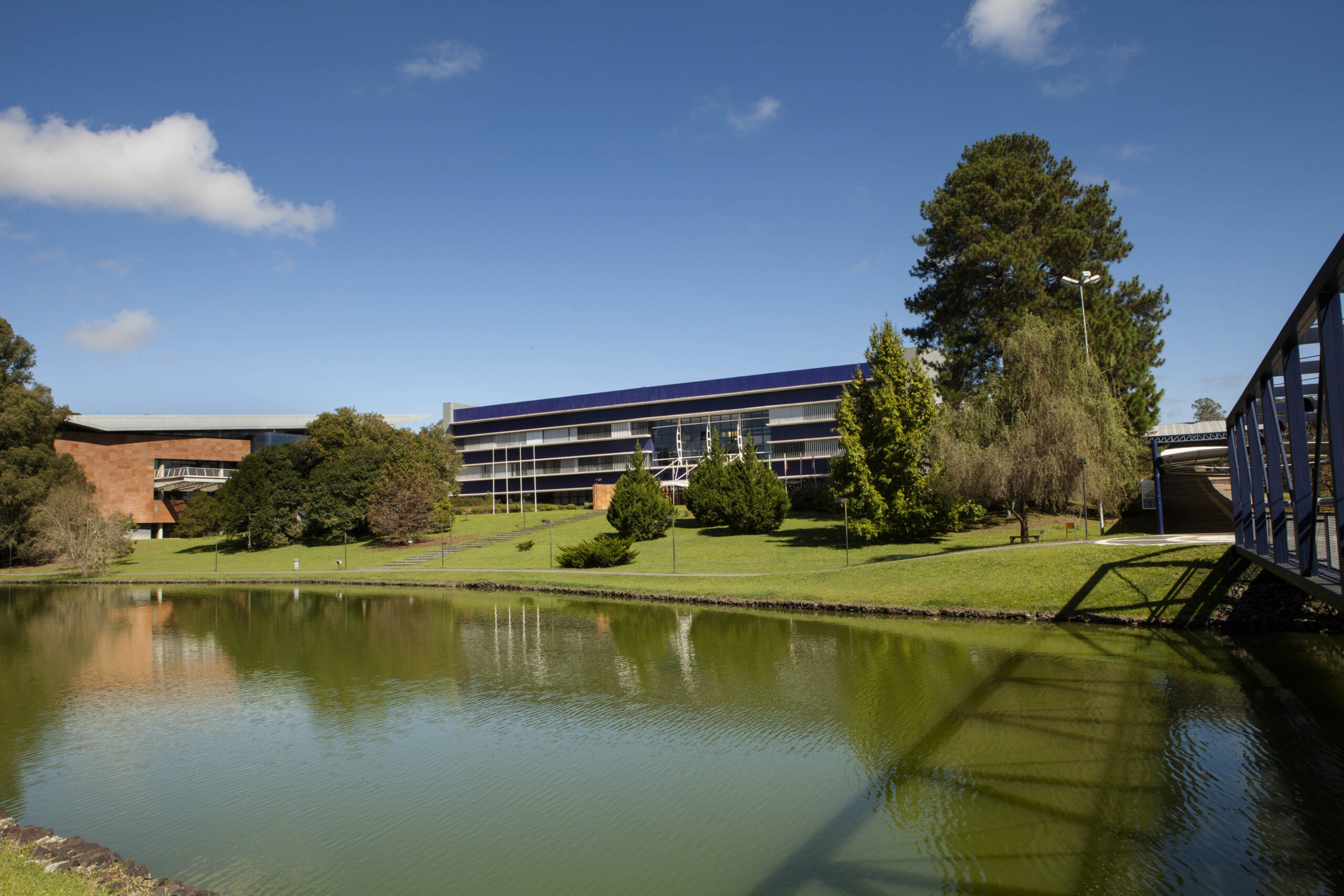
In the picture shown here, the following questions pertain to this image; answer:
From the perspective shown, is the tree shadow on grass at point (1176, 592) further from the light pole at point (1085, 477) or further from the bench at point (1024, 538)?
the bench at point (1024, 538)

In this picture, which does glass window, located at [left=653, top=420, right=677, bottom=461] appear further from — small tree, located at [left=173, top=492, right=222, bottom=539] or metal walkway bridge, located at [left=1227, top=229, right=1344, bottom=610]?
metal walkway bridge, located at [left=1227, top=229, right=1344, bottom=610]

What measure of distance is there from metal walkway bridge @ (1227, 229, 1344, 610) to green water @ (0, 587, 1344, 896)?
2565mm

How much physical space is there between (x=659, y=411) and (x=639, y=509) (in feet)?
128

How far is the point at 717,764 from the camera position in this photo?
12.2m

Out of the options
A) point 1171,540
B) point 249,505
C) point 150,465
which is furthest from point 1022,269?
point 150,465

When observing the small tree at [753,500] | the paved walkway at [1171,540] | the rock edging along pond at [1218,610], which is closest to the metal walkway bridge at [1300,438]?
the rock edging along pond at [1218,610]

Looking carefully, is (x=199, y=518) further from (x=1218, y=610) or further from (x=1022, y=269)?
(x=1218, y=610)

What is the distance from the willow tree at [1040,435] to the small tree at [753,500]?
14832mm

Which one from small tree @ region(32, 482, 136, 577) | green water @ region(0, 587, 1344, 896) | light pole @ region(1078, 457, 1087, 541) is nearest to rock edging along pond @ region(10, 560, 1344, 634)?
green water @ region(0, 587, 1344, 896)

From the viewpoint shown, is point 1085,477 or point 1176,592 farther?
point 1085,477

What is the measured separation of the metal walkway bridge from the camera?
9.66 m

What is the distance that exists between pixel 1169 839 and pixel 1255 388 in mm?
10031

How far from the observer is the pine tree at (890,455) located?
38.7 meters

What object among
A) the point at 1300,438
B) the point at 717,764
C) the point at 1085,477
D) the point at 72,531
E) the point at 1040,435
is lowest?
the point at 717,764
